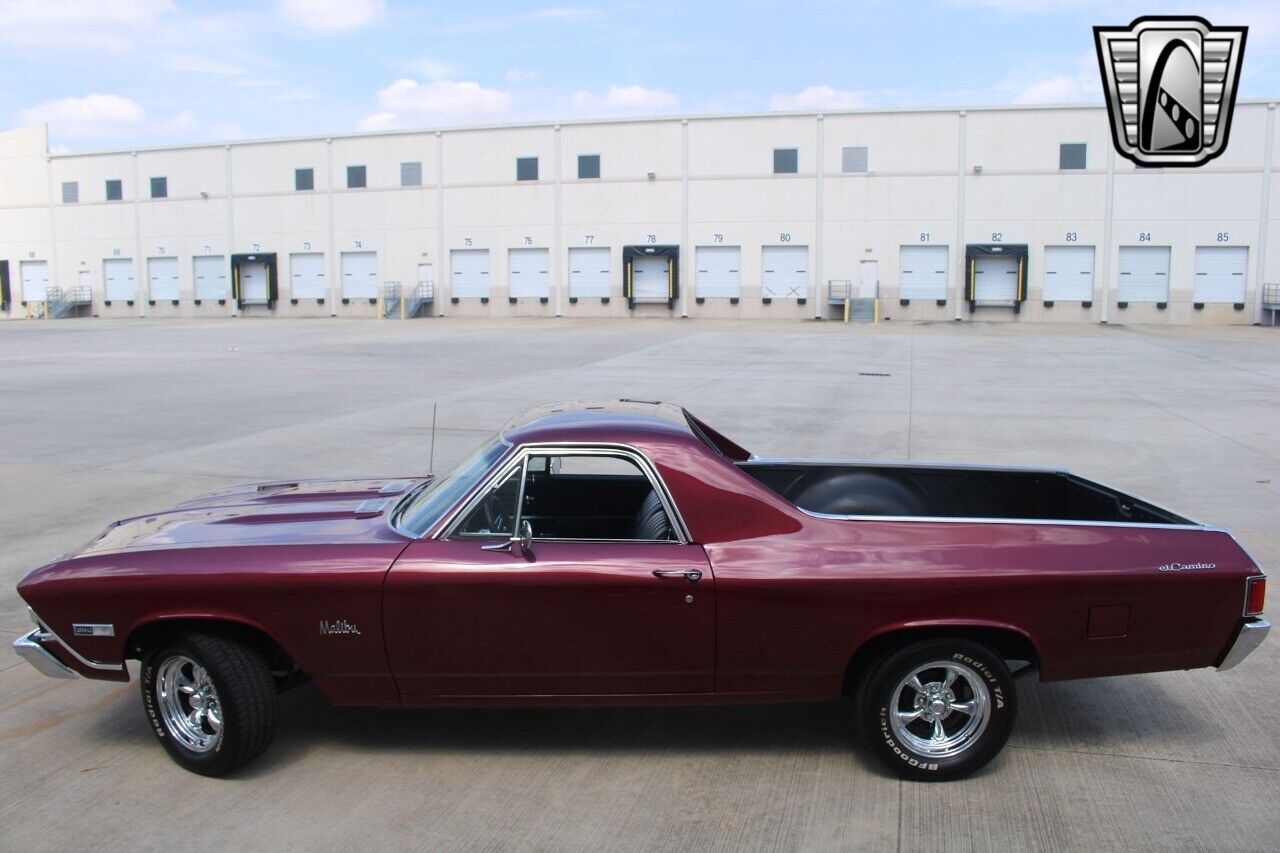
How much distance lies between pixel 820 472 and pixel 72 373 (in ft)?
68.4

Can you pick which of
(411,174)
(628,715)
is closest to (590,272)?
(411,174)

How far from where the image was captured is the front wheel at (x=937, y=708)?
4.45 metres

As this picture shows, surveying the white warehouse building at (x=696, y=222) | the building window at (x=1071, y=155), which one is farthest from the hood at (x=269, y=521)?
the building window at (x=1071, y=155)

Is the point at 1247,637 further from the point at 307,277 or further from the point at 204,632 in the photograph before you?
the point at 307,277

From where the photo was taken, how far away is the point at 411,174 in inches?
2190

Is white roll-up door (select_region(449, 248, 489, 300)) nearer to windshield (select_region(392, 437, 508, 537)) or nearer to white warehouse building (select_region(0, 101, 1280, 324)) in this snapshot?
white warehouse building (select_region(0, 101, 1280, 324))

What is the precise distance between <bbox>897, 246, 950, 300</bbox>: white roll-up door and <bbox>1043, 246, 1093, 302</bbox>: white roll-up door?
4457 mm

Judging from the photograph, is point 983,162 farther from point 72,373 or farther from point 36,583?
point 36,583

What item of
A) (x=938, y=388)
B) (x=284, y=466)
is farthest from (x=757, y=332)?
(x=284, y=466)

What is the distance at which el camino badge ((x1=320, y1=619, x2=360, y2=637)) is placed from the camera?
446 centimetres

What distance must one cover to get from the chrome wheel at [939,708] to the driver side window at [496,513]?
1755mm

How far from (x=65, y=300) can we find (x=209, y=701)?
2592 inches

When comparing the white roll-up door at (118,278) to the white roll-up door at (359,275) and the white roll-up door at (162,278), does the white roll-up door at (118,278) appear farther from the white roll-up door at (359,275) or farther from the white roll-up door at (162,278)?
the white roll-up door at (359,275)

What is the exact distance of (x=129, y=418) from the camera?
15430mm
